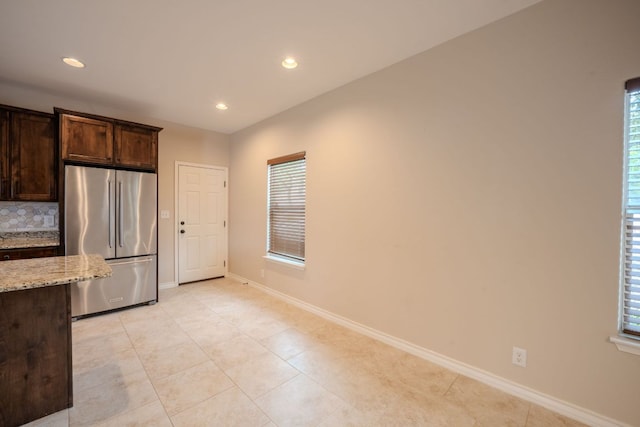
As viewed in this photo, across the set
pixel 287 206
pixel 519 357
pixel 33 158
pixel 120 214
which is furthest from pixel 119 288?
pixel 519 357

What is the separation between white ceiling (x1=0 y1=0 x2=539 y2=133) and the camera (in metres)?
1.91

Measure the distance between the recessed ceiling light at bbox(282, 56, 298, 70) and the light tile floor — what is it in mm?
2793

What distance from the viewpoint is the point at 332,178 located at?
3.17m

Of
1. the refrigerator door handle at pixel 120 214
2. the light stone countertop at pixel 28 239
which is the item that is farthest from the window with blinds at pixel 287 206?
the light stone countertop at pixel 28 239

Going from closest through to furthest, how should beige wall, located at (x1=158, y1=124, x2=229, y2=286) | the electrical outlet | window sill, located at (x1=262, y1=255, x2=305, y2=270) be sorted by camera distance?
the electrical outlet
window sill, located at (x1=262, y1=255, x2=305, y2=270)
beige wall, located at (x1=158, y1=124, x2=229, y2=286)

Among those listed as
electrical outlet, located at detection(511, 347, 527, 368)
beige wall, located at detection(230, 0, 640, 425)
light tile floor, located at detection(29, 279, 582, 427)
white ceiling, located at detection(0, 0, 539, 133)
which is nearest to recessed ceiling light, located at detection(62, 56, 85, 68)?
white ceiling, located at detection(0, 0, 539, 133)

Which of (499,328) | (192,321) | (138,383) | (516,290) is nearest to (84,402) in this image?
A: (138,383)

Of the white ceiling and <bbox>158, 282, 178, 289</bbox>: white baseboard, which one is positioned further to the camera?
<bbox>158, 282, 178, 289</bbox>: white baseboard

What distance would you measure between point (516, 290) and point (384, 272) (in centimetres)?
109

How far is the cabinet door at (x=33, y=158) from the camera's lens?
2979 millimetres

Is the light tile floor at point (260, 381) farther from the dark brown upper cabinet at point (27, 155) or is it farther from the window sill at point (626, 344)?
the dark brown upper cabinet at point (27, 155)

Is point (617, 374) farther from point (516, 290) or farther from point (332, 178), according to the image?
point (332, 178)

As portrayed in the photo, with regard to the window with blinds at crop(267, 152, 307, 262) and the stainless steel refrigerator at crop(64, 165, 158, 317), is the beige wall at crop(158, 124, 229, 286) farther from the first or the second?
the window with blinds at crop(267, 152, 307, 262)

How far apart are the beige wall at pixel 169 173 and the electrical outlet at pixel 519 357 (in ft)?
15.3
